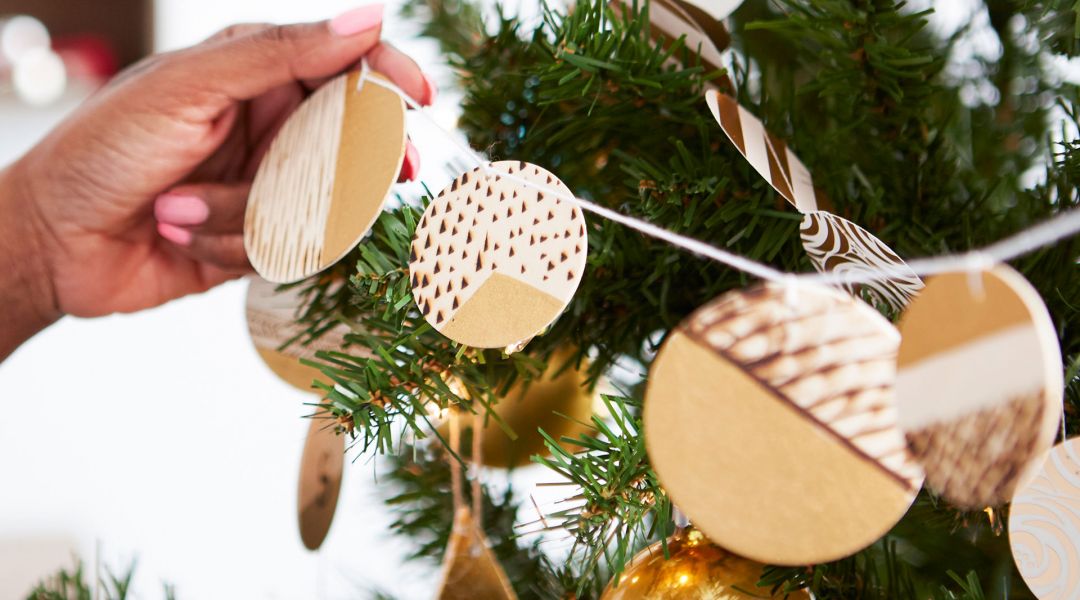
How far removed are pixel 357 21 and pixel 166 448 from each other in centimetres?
118

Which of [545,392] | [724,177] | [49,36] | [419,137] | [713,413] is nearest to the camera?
[713,413]

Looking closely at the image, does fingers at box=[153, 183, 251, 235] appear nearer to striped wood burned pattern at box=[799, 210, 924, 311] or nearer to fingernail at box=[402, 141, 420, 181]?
fingernail at box=[402, 141, 420, 181]

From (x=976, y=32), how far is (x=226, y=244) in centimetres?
50

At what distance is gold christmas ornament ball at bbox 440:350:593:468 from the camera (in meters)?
0.47

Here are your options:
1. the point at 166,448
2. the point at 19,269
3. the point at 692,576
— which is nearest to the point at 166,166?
the point at 19,269

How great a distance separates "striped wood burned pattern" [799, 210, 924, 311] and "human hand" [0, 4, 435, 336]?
0.74 feet

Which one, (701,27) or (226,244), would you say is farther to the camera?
(226,244)

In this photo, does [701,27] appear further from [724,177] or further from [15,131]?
[15,131]

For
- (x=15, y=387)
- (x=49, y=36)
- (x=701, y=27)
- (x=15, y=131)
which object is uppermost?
(x=701, y=27)

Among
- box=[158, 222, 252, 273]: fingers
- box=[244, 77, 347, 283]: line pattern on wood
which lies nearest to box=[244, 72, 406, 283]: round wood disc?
box=[244, 77, 347, 283]: line pattern on wood

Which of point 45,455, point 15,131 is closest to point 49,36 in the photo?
point 15,131

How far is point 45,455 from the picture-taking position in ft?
4.86

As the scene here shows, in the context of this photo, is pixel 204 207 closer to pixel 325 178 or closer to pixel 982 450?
pixel 325 178

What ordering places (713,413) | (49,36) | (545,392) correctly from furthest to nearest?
(49,36) → (545,392) → (713,413)
